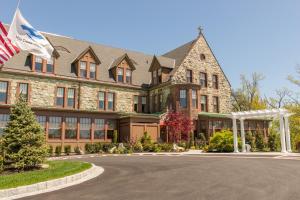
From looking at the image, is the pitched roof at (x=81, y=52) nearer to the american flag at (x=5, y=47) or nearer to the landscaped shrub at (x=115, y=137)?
the landscaped shrub at (x=115, y=137)

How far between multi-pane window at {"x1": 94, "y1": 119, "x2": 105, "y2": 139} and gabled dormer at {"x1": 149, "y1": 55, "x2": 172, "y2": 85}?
1032 centimetres

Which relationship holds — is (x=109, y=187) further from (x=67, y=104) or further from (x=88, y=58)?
(x=88, y=58)

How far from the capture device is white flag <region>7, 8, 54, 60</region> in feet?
42.5

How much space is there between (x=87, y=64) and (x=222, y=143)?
18.6m

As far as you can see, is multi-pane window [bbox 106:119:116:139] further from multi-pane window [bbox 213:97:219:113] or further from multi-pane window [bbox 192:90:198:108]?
multi-pane window [bbox 213:97:219:113]

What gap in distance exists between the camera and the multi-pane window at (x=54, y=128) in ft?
96.5

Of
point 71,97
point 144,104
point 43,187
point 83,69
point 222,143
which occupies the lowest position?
point 43,187

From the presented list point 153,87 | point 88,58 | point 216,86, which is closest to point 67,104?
point 88,58

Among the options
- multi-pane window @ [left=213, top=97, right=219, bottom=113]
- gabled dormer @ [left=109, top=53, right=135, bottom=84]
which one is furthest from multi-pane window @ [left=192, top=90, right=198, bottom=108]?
gabled dormer @ [left=109, top=53, right=135, bottom=84]

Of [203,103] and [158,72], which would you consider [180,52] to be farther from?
[203,103]

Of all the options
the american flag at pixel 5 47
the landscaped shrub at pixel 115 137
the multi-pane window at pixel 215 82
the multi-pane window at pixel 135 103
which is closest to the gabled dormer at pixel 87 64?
the multi-pane window at pixel 135 103

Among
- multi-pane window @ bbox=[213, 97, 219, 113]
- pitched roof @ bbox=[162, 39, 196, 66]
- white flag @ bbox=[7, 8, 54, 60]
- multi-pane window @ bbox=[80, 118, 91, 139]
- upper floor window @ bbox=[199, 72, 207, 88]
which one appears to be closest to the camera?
white flag @ bbox=[7, 8, 54, 60]

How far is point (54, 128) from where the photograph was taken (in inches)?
1171

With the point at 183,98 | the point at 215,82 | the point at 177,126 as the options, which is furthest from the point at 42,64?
the point at 215,82
